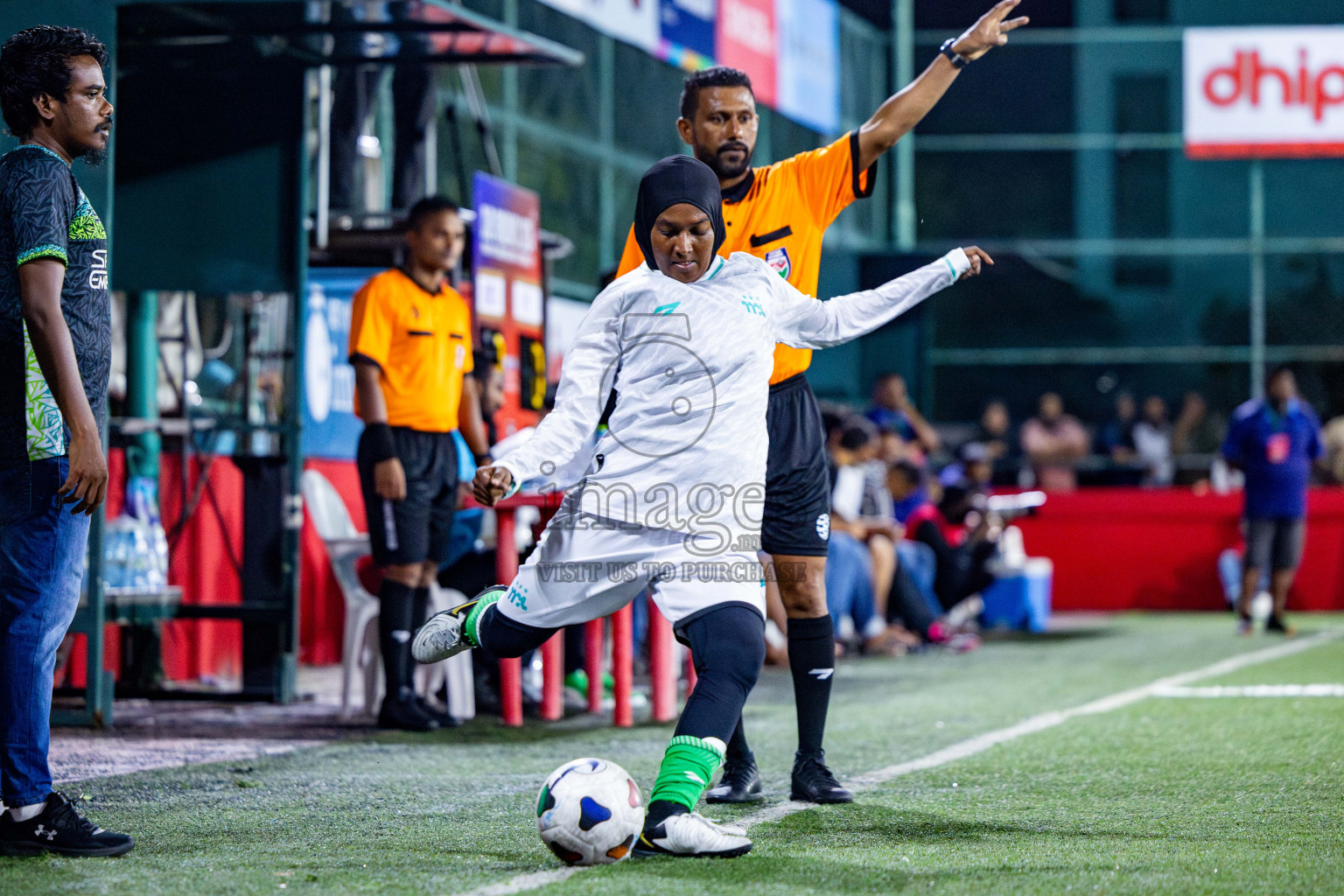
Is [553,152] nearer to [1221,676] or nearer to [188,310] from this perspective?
[188,310]

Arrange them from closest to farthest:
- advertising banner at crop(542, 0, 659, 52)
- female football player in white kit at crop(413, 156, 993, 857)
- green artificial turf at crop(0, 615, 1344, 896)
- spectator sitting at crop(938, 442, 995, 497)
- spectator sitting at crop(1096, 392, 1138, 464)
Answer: green artificial turf at crop(0, 615, 1344, 896) → female football player in white kit at crop(413, 156, 993, 857) → advertising banner at crop(542, 0, 659, 52) → spectator sitting at crop(938, 442, 995, 497) → spectator sitting at crop(1096, 392, 1138, 464)

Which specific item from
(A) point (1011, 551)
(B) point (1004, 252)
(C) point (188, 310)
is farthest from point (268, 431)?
(B) point (1004, 252)

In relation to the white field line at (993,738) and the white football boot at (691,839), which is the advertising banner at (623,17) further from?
the white football boot at (691,839)

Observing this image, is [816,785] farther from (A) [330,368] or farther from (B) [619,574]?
(A) [330,368]

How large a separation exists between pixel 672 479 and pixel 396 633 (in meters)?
3.22

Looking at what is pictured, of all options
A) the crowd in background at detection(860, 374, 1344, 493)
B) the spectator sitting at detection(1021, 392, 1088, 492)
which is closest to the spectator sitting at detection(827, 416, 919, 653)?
the crowd in background at detection(860, 374, 1344, 493)

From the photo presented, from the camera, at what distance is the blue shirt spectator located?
13.7m

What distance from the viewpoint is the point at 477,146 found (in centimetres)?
1622

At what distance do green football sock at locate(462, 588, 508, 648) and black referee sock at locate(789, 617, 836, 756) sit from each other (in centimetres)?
108

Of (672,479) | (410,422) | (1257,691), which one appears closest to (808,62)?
(1257,691)

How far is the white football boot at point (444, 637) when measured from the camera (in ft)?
14.5

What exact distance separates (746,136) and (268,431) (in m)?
4.15

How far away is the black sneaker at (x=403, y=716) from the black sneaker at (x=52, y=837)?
2862mm

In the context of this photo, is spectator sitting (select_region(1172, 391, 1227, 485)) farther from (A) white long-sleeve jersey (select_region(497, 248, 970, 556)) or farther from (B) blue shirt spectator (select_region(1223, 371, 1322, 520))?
(A) white long-sleeve jersey (select_region(497, 248, 970, 556))
